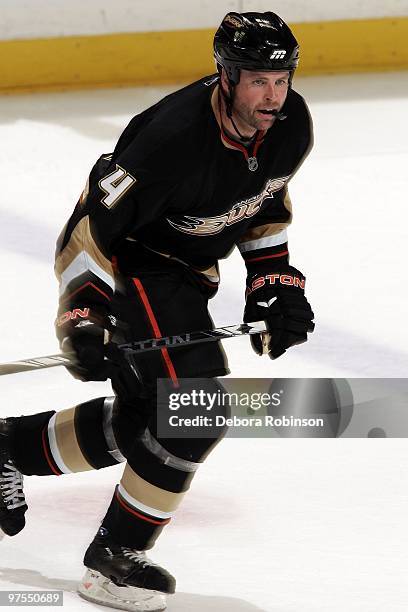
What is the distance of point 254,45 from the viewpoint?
2449 mm

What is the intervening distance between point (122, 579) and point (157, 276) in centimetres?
60

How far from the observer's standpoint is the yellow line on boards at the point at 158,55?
5.86 m

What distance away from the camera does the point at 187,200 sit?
8.30 feet

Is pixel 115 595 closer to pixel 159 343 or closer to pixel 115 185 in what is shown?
pixel 159 343

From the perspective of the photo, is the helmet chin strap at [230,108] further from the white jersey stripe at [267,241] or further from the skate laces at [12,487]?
the skate laces at [12,487]

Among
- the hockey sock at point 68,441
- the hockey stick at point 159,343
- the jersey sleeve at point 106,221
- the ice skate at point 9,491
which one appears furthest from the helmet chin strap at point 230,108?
the ice skate at point 9,491

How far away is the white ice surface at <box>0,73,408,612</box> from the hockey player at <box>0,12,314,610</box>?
0.17m

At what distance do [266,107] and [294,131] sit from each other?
17cm

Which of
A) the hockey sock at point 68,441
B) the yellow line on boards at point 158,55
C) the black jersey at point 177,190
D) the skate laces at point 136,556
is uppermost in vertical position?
the black jersey at point 177,190

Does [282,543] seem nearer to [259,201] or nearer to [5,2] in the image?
[259,201]

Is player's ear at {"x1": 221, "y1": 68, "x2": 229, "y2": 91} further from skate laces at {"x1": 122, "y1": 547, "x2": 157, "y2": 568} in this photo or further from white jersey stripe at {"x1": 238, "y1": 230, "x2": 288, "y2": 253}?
skate laces at {"x1": 122, "y1": 547, "x2": 157, "y2": 568}

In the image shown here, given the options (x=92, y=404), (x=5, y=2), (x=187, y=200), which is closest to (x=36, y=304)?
(x=92, y=404)

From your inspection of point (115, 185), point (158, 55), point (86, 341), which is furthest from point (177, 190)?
point (158, 55)
